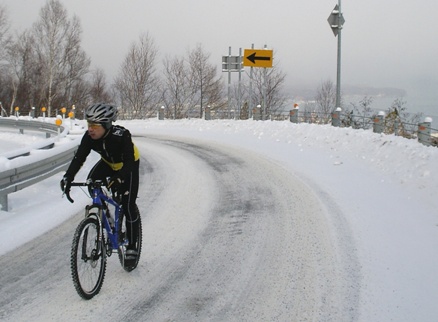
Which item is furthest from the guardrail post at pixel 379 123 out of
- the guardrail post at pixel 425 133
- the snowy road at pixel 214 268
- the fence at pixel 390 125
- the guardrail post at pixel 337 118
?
the snowy road at pixel 214 268

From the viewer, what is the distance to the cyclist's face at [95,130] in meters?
4.04

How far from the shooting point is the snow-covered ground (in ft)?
14.4

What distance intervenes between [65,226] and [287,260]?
11.9 ft

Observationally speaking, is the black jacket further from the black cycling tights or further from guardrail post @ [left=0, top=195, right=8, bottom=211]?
guardrail post @ [left=0, top=195, right=8, bottom=211]

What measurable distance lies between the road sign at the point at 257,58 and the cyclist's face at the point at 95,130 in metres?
24.9

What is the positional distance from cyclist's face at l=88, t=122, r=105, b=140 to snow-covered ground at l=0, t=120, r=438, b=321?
2.56 metres

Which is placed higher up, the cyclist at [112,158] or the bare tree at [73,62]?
the bare tree at [73,62]

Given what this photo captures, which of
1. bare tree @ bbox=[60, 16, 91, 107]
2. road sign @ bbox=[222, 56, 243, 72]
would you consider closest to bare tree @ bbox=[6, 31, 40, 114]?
bare tree @ bbox=[60, 16, 91, 107]

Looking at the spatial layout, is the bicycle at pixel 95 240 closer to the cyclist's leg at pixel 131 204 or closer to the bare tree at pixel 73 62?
the cyclist's leg at pixel 131 204

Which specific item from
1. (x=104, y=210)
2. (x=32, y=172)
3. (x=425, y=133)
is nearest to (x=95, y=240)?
(x=104, y=210)

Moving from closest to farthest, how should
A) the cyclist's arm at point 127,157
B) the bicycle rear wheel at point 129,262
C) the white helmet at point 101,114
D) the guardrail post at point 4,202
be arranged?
the white helmet at point 101,114 → the cyclist's arm at point 127,157 → the bicycle rear wheel at point 129,262 → the guardrail post at point 4,202

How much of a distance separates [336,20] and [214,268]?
17.8 metres

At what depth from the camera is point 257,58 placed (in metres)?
28.5

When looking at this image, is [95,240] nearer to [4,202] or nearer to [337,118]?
[4,202]
